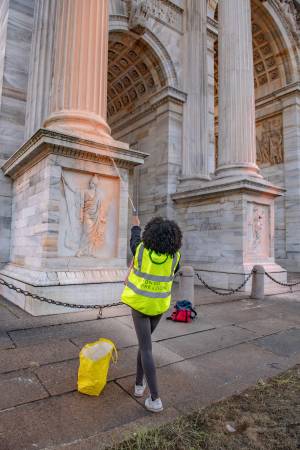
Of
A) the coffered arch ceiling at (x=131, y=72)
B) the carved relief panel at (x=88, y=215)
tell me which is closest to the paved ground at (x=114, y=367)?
the carved relief panel at (x=88, y=215)

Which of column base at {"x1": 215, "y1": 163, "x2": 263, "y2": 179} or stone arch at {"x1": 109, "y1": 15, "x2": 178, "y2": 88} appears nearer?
column base at {"x1": 215, "y1": 163, "x2": 263, "y2": 179}

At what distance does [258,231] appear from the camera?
1016 cm

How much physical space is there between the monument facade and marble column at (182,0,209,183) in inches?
2.3

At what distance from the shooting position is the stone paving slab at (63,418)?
2219mm

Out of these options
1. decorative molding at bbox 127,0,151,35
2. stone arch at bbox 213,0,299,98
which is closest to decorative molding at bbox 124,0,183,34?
decorative molding at bbox 127,0,151,35

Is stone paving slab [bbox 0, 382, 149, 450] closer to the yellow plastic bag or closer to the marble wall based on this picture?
the yellow plastic bag

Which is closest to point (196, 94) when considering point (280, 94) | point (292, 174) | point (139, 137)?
point (139, 137)

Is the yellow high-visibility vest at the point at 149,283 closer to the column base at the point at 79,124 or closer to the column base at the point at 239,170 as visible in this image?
the column base at the point at 79,124

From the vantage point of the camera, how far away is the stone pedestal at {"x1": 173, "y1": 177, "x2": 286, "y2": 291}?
9.76m

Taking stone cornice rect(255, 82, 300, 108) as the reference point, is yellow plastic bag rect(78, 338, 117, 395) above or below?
below

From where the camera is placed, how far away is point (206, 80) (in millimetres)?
14133

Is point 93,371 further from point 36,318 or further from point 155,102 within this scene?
point 155,102

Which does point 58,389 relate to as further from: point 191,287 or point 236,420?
point 191,287

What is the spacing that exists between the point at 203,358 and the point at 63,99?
589 cm
